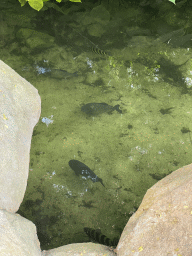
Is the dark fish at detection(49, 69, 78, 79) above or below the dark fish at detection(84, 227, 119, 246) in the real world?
above

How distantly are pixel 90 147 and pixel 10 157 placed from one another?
0.58 meters

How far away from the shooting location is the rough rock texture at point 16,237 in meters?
0.96

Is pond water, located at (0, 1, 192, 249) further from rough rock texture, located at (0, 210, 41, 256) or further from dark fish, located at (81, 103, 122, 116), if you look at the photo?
rough rock texture, located at (0, 210, 41, 256)

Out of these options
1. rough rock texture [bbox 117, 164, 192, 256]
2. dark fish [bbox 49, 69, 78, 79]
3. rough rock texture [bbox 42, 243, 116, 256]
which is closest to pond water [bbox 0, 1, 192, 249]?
dark fish [bbox 49, 69, 78, 79]

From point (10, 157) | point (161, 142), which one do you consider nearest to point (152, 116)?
point (161, 142)

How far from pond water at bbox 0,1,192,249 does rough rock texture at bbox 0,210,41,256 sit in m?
0.18

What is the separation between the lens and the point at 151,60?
2.12m

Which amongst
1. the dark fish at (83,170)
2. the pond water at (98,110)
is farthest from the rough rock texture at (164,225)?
the dark fish at (83,170)

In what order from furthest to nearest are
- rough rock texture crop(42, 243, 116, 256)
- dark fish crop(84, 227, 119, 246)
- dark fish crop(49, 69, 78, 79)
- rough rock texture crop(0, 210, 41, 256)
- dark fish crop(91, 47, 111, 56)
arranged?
1. dark fish crop(91, 47, 111, 56)
2. dark fish crop(49, 69, 78, 79)
3. dark fish crop(84, 227, 119, 246)
4. rough rock texture crop(42, 243, 116, 256)
5. rough rock texture crop(0, 210, 41, 256)

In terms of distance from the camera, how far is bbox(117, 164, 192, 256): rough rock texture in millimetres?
1012

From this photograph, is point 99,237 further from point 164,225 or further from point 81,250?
point 164,225

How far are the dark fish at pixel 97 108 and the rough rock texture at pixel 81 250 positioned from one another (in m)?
0.92

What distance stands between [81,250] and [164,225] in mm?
418

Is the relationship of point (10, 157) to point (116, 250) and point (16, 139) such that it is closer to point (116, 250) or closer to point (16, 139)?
point (16, 139)
